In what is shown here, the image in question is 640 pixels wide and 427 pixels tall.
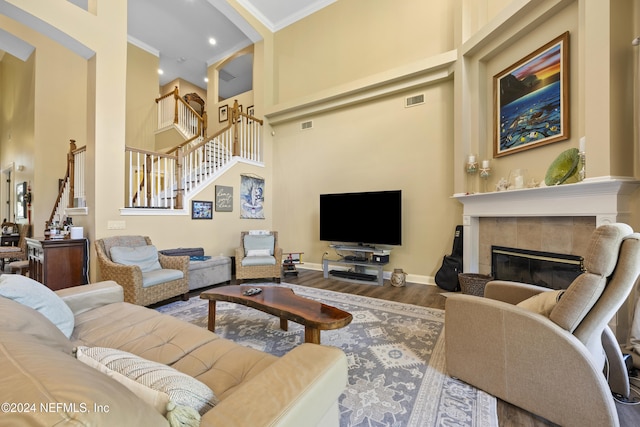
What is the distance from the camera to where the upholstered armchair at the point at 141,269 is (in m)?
3.07

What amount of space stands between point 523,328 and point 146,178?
5101 millimetres

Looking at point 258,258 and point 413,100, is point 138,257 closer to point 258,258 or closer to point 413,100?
point 258,258

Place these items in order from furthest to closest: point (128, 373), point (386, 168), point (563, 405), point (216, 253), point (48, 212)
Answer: point (48, 212) → point (216, 253) → point (386, 168) → point (563, 405) → point (128, 373)

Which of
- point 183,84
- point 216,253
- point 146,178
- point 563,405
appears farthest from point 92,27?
point 563,405

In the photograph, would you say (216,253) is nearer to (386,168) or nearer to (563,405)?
(386,168)

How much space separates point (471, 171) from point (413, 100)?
5.68 feet

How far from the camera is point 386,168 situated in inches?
190

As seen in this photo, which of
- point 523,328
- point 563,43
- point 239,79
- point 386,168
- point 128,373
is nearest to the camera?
point 128,373

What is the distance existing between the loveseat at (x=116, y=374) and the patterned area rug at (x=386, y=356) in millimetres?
753

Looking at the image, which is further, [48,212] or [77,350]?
[48,212]

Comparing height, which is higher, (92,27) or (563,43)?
(92,27)

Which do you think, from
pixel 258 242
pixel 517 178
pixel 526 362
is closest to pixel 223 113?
pixel 258 242

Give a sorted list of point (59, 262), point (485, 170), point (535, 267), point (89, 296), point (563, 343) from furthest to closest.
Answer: point (485, 170) → point (59, 262) → point (535, 267) → point (89, 296) → point (563, 343)

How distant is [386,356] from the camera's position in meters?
2.17
